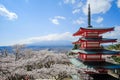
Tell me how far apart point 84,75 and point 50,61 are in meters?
9.10

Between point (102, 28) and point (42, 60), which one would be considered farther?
point (42, 60)

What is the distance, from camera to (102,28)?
810 inches

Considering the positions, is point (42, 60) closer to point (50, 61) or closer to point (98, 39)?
point (50, 61)

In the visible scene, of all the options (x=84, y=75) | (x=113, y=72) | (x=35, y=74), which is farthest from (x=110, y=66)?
(x=113, y=72)

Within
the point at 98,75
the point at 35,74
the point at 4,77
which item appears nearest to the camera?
the point at 4,77

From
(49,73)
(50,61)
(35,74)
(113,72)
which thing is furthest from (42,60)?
(113,72)

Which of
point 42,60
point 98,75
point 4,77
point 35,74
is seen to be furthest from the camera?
point 42,60

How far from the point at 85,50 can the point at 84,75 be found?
8.38 feet

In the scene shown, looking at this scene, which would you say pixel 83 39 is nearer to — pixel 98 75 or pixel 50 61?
pixel 98 75

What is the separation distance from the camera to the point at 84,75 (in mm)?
19734

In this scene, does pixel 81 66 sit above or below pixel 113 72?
above

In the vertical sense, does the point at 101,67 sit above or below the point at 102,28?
below

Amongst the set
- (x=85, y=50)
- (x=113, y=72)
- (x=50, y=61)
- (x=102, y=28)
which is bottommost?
(x=113, y=72)

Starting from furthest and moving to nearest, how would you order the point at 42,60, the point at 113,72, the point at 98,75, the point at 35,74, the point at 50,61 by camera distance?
the point at 113,72
the point at 50,61
the point at 42,60
the point at 98,75
the point at 35,74
